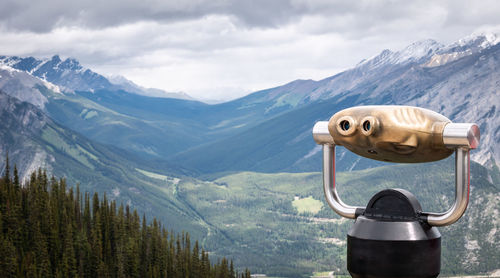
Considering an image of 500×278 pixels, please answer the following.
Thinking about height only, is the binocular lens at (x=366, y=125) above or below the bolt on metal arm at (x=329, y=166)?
above

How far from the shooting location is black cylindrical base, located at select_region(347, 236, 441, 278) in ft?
25.5

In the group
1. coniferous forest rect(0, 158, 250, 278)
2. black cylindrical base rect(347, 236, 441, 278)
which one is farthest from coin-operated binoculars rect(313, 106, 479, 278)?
coniferous forest rect(0, 158, 250, 278)

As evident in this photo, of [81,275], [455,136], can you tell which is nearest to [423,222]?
[455,136]

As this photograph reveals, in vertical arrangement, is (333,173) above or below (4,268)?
above

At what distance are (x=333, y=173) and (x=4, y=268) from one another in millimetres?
136394

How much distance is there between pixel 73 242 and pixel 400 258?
158 metres

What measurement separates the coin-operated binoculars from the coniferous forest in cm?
13755

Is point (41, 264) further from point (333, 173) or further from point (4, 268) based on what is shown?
point (333, 173)

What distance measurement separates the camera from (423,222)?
26.1 feet

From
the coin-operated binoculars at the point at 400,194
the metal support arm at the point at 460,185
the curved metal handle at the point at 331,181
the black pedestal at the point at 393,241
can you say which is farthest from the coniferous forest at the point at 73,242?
the metal support arm at the point at 460,185

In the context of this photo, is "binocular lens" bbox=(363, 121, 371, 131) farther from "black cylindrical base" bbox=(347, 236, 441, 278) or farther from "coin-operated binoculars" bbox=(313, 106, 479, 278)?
"black cylindrical base" bbox=(347, 236, 441, 278)

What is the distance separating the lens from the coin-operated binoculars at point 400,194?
7.55 metres

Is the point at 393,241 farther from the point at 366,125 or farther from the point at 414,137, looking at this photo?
the point at 366,125

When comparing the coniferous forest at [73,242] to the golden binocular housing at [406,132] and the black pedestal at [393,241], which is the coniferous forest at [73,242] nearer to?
the black pedestal at [393,241]
